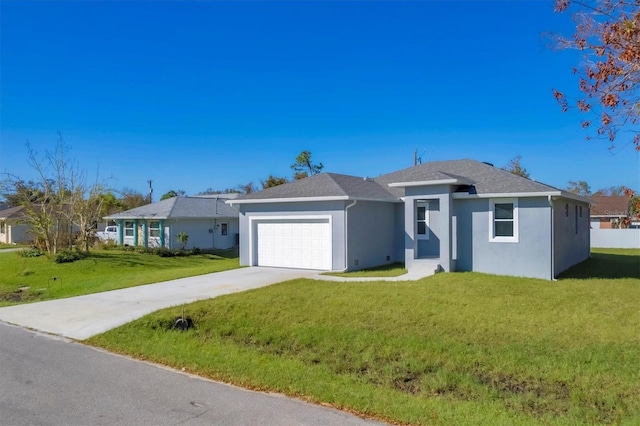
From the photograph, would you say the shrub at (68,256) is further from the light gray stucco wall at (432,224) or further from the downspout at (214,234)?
the light gray stucco wall at (432,224)

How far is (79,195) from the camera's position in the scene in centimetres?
2614

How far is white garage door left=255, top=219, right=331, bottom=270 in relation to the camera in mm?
16688

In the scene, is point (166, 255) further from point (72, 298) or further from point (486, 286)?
point (486, 286)

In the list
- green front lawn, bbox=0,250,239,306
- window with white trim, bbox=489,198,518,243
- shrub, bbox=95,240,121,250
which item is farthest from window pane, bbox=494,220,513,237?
shrub, bbox=95,240,121,250

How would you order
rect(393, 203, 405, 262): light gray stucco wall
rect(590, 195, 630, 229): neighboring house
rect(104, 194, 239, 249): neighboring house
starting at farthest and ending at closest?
rect(590, 195, 630, 229): neighboring house < rect(104, 194, 239, 249): neighboring house < rect(393, 203, 405, 262): light gray stucco wall

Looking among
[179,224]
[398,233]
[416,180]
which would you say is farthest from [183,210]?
[416,180]

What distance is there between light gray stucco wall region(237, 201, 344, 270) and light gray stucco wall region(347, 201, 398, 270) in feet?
1.08

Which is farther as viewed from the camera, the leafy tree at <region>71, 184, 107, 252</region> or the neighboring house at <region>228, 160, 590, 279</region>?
the leafy tree at <region>71, 184, 107, 252</region>

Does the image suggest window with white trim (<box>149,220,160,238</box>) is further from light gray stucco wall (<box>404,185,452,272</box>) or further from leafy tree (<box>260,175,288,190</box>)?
light gray stucco wall (<box>404,185,452,272</box>)

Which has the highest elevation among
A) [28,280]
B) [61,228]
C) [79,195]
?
[79,195]

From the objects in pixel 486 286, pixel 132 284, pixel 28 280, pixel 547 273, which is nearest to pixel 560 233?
pixel 547 273

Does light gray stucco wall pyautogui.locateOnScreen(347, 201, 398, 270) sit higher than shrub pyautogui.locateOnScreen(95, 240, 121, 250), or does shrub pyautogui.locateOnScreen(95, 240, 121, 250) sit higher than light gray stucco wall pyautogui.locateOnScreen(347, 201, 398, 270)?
light gray stucco wall pyautogui.locateOnScreen(347, 201, 398, 270)

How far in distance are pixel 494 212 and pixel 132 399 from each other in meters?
12.9

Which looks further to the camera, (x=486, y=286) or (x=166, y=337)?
(x=486, y=286)
